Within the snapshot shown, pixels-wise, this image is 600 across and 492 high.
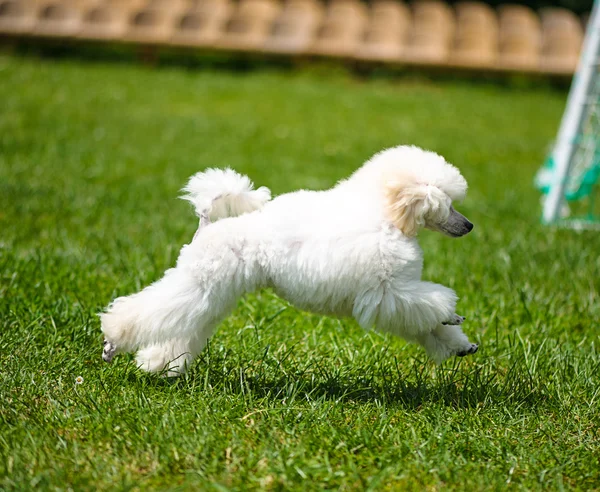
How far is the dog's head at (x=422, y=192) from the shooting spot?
2889mm

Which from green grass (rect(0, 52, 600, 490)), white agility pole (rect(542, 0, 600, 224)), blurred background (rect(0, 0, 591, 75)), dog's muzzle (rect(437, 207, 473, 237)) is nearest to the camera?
green grass (rect(0, 52, 600, 490))

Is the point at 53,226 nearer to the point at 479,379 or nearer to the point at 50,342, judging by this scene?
the point at 50,342

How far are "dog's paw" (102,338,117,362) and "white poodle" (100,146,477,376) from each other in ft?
0.22

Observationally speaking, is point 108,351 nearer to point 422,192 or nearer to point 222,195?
point 222,195

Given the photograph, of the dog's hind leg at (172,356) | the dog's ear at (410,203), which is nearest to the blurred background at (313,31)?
the dog's hind leg at (172,356)

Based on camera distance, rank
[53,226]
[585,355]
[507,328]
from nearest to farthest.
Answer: [585,355]
[507,328]
[53,226]

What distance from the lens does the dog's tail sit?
10.2ft

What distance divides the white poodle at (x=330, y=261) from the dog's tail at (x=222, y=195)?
10 cm

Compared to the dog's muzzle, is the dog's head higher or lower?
higher

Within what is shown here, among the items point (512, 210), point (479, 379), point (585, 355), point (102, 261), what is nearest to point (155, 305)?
point (479, 379)

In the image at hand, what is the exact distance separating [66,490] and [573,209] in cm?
616

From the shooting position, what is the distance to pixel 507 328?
402 cm

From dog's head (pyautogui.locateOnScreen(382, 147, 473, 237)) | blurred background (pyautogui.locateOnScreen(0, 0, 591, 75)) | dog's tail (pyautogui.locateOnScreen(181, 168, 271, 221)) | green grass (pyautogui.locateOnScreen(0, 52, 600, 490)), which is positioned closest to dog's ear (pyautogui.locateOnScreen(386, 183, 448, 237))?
dog's head (pyautogui.locateOnScreen(382, 147, 473, 237))

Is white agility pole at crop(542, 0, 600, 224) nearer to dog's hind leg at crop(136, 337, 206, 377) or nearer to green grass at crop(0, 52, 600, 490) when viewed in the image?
green grass at crop(0, 52, 600, 490)
